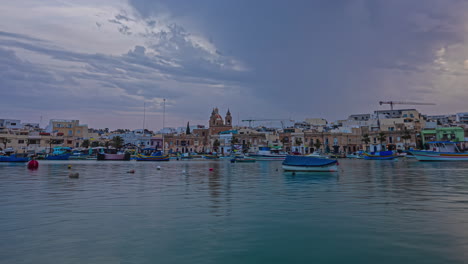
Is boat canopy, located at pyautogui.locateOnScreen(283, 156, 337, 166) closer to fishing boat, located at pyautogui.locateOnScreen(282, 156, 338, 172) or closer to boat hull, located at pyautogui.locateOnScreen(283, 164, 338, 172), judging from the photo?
fishing boat, located at pyautogui.locateOnScreen(282, 156, 338, 172)

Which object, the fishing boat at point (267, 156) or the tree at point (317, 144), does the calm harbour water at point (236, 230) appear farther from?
the tree at point (317, 144)

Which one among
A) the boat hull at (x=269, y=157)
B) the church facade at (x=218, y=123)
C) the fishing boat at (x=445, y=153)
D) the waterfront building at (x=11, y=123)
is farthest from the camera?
the church facade at (x=218, y=123)

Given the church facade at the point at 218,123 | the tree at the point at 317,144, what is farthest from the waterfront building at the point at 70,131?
the tree at the point at 317,144

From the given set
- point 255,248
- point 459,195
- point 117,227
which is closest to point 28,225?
point 117,227

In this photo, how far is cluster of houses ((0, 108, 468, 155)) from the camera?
10144 centimetres

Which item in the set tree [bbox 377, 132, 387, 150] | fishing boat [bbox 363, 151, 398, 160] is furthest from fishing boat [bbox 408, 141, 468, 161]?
tree [bbox 377, 132, 387, 150]

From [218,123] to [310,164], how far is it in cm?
11136

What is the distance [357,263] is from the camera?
252 inches

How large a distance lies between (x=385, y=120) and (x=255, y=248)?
11752 centimetres

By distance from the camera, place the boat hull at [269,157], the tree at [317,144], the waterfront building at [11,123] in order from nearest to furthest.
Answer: the boat hull at [269,157]
the tree at [317,144]
the waterfront building at [11,123]

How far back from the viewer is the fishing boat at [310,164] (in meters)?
33.2

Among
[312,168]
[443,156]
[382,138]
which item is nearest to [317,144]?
[382,138]

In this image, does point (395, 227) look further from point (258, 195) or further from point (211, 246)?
point (258, 195)

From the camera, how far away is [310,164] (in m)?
34.1
